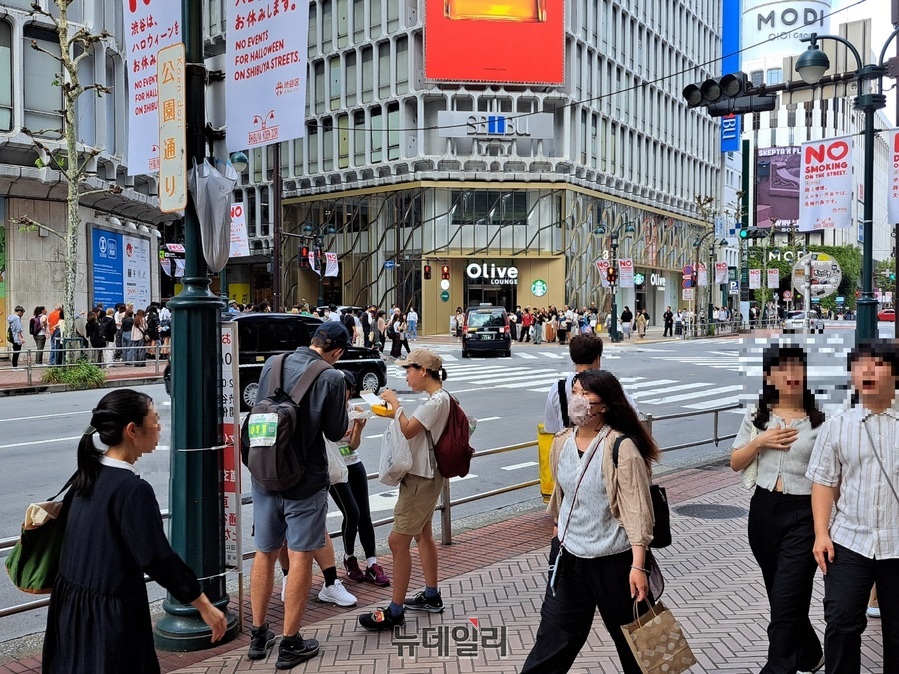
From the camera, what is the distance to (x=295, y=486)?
461cm

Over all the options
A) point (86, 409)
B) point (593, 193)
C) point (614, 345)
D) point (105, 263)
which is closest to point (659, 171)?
point (593, 193)

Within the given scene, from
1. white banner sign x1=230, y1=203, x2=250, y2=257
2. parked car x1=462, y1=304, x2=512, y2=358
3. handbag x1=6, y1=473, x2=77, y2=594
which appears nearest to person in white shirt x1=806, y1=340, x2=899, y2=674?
handbag x1=6, y1=473, x2=77, y2=594

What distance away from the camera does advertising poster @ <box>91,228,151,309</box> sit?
3159 cm

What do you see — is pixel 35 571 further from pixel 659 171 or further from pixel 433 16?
pixel 659 171

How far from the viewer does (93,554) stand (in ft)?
9.62

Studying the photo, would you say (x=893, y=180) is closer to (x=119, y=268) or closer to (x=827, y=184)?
(x=827, y=184)

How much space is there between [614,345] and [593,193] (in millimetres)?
17386

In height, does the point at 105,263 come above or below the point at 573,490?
above

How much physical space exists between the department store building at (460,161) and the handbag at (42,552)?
1715 inches

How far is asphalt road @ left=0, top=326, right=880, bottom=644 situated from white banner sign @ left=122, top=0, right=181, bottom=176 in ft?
5.92

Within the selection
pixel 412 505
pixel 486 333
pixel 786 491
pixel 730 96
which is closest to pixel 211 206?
pixel 412 505

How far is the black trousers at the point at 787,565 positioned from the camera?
402cm

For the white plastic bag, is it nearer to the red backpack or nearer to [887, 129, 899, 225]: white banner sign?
the red backpack

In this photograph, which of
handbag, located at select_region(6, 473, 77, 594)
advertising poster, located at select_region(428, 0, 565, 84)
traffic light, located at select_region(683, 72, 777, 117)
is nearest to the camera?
handbag, located at select_region(6, 473, 77, 594)
